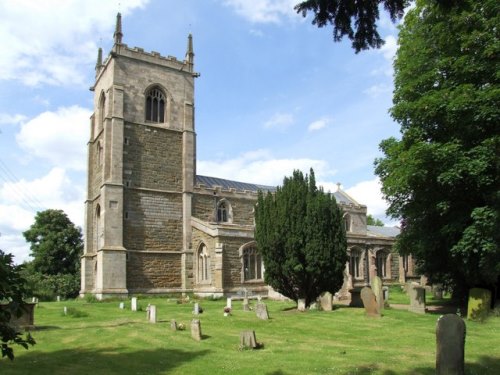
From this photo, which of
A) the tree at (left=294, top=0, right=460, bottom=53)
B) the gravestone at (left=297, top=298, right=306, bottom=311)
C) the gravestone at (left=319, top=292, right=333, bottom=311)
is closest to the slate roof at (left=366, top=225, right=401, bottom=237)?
the gravestone at (left=319, top=292, right=333, bottom=311)

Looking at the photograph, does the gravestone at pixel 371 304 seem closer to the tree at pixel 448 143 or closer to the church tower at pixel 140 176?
the tree at pixel 448 143

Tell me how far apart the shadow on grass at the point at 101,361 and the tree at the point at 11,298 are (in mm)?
3905

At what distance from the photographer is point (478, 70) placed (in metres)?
15.6

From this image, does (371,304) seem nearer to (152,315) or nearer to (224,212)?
(152,315)

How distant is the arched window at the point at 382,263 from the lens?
40.0m

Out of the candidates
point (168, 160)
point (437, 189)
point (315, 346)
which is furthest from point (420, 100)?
point (168, 160)

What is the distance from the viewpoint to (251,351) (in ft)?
35.2

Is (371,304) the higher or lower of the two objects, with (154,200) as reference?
lower

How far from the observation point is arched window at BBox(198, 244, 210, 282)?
2998cm

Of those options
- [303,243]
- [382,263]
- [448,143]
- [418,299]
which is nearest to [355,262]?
[382,263]

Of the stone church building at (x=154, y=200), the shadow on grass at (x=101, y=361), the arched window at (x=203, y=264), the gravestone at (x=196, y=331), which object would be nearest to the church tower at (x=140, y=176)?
the stone church building at (x=154, y=200)

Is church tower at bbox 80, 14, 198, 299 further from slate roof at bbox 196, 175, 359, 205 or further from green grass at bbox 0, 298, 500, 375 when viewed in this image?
green grass at bbox 0, 298, 500, 375

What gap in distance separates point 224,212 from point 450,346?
27489mm

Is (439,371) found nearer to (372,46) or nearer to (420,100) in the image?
(372,46)
